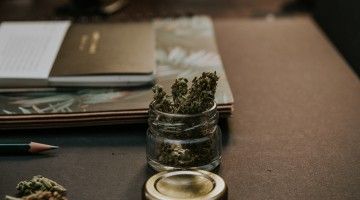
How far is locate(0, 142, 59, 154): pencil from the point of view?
0.81 meters

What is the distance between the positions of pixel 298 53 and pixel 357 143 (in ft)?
1.13

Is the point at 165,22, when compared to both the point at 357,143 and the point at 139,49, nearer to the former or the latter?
the point at 139,49

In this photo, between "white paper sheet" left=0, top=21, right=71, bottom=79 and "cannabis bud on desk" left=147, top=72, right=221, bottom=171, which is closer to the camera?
"cannabis bud on desk" left=147, top=72, right=221, bottom=171

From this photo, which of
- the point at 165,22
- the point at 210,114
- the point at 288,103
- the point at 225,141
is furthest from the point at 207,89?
the point at 165,22

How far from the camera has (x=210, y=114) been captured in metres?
0.74

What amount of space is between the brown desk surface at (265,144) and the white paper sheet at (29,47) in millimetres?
128

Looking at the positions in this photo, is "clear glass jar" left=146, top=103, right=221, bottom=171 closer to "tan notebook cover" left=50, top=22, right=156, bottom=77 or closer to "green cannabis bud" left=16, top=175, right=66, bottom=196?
"green cannabis bud" left=16, top=175, right=66, bottom=196

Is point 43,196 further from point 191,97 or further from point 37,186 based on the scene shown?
point 191,97

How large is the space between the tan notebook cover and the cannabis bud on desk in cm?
22

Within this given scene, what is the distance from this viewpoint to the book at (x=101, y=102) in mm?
856

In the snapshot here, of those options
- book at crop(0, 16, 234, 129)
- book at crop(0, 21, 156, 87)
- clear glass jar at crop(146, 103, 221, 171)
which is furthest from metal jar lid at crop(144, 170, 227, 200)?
book at crop(0, 21, 156, 87)

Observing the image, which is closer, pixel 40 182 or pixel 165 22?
pixel 40 182

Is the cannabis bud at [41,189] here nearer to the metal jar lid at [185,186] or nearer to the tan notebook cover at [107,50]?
the metal jar lid at [185,186]

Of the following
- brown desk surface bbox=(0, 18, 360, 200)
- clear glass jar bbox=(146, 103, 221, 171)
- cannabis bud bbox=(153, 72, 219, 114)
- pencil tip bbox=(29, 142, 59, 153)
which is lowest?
brown desk surface bbox=(0, 18, 360, 200)
